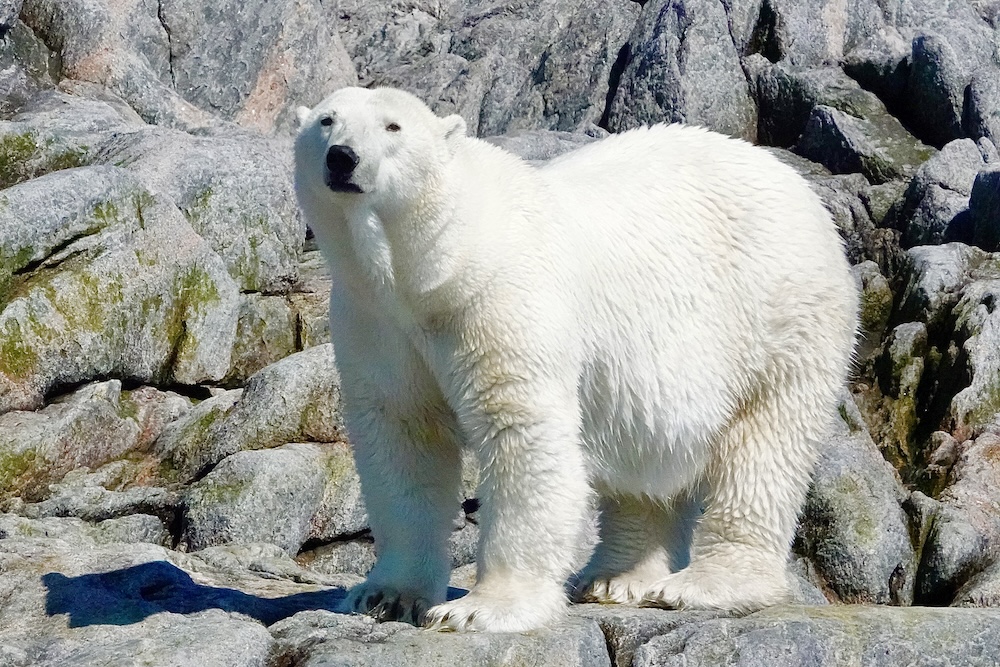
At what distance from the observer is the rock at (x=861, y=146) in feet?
57.8

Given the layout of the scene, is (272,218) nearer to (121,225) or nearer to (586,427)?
(121,225)

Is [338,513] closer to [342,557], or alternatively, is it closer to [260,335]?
[342,557]

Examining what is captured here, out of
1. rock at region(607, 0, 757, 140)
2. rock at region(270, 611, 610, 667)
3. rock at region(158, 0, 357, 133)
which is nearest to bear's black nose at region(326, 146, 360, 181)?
rock at region(270, 611, 610, 667)

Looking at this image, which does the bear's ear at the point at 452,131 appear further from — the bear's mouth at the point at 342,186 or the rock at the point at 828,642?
the rock at the point at 828,642

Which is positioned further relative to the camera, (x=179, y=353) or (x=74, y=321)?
(x=179, y=353)

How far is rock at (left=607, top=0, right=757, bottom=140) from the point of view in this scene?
62.8ft

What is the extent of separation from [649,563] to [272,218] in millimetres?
8643

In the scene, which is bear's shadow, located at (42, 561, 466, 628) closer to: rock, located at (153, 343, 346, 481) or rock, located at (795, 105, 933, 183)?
rock, located at (153, 343, 346, 481)

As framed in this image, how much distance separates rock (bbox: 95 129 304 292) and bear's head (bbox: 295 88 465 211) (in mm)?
8575

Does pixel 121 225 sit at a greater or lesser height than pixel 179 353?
greater

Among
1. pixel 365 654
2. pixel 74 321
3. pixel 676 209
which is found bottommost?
pixel 74 321

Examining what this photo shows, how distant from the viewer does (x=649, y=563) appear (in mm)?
5445

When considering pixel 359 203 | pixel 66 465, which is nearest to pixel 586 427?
pixel 359 203

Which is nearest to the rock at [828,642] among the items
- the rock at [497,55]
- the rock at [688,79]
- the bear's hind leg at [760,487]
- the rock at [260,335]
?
the bear's hind leg at [760,487]
